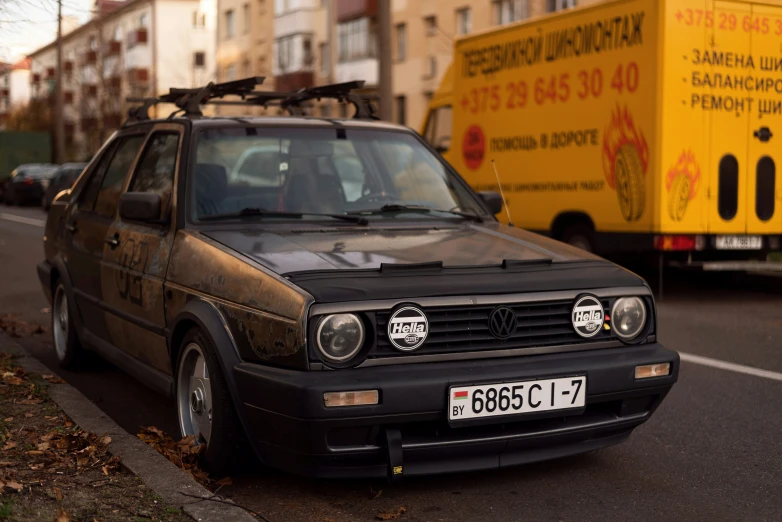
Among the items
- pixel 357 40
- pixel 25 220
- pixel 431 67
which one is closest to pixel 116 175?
pixel 25 220

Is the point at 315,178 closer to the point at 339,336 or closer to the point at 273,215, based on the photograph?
the point at 273,215

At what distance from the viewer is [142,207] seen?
17.2 feet

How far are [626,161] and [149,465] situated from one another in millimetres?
8174

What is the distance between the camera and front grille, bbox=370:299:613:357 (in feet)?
13.6

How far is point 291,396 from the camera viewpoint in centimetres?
396

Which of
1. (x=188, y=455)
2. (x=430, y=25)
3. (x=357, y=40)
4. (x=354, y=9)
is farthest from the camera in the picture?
(x=357, y=40)

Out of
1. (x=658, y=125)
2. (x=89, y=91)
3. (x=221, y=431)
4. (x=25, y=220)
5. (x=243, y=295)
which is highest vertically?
(x=89, y=91)

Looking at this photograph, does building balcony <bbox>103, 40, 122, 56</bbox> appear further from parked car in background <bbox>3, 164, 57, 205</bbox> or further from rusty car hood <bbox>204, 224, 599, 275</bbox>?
rusty car hood <bbox>204, 224, 599, 275</bbox>

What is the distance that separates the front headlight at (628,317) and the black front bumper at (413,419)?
11cm

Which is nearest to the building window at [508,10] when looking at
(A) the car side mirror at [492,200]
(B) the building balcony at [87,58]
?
(A) the car side mirror at [492,200]

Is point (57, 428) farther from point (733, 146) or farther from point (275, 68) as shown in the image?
point (275, 68)

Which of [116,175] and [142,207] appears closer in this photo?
[142,207]

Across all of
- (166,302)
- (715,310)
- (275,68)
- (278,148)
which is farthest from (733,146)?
(275,68)

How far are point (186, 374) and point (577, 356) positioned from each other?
68.1 inches
